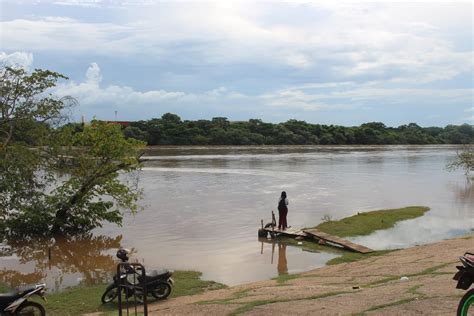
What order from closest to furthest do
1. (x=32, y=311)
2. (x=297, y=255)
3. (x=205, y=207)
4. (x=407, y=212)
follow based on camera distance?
(x=32, y=311), (x=297, y=255), (x=407, y=212), (x=205, y=207)

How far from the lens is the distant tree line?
106 metres

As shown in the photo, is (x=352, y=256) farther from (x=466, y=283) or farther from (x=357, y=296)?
(x=466, y=283)

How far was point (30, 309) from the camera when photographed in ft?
29.6

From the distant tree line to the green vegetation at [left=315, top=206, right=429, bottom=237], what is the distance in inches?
2939

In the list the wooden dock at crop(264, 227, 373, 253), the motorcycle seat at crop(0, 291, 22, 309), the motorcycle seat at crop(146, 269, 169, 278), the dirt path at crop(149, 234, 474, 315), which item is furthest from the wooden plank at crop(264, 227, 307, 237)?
the motorcycle seat at crop(0, 291, 22, 309)

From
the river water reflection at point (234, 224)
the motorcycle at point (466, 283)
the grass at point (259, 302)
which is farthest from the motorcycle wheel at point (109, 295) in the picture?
the motorcycle at point (466, 283)

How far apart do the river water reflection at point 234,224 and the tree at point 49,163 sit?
1151 millimetres

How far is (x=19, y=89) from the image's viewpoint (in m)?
17.7

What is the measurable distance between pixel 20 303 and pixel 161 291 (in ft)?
11.2

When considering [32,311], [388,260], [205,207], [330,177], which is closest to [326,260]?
[388,260]

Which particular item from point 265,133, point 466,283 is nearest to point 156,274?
point 466,283

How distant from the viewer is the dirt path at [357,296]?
289 inches

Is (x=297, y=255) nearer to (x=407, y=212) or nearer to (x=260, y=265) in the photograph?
(x=260, y=265)

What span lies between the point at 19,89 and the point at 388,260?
1410 centimetres
